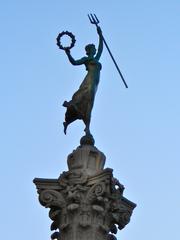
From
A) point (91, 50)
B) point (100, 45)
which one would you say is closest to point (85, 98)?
point (91, 50)

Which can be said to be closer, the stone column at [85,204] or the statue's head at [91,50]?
the stone column at [85,204]

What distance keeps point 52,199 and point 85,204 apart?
726 mm

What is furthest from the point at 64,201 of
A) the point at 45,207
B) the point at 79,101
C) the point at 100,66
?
the point at 100,66

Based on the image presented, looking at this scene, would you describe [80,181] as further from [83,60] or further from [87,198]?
[83,60]

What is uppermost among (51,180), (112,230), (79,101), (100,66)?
(100,66)

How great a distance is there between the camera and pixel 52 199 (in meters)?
14.3

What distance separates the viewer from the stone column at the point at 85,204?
14016 mm

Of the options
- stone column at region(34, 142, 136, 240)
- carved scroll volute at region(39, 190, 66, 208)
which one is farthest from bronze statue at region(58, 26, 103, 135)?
carved scroll volute at region(39, 190, 66, 208)

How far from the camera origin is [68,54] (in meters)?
16.8

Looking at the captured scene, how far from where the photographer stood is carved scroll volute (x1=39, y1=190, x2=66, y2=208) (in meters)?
14.2

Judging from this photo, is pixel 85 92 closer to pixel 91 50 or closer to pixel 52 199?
pixel 91 50

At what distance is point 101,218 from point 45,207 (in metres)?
1.22

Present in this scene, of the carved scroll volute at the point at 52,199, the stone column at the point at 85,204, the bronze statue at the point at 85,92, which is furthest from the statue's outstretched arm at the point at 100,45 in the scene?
the carved scroll volute at the point at 52,199

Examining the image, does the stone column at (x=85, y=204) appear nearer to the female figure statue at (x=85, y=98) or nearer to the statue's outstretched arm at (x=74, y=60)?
the female figure statue at (x=85, y=98)
